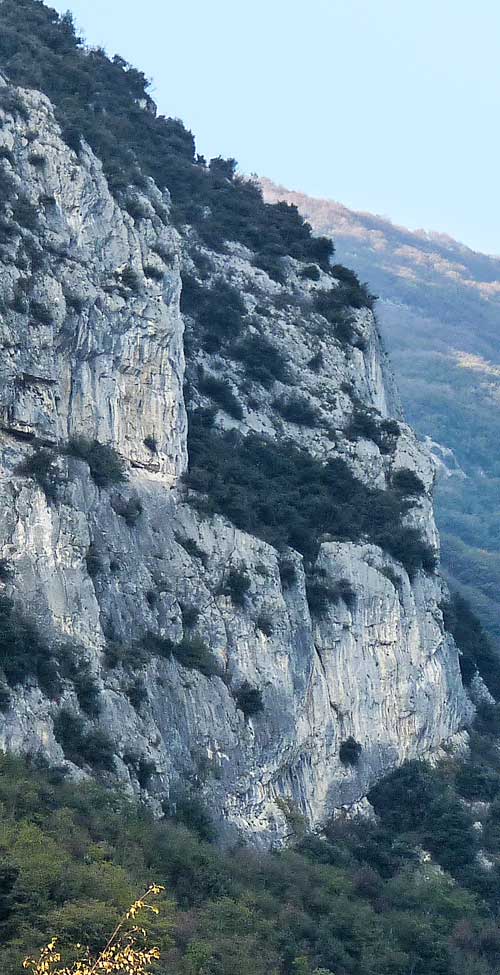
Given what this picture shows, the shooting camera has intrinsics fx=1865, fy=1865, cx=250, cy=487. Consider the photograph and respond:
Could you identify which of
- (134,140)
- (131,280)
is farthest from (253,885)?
(134,140)

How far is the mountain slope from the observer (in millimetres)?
46906

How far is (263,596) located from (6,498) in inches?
404

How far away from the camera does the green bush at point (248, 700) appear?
51.2m

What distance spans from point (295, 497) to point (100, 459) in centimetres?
1054

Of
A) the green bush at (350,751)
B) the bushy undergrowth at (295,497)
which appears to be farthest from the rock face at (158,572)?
the bushy undergrowth at (295,497)

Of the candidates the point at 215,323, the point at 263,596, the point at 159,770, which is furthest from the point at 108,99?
the point at 159,770

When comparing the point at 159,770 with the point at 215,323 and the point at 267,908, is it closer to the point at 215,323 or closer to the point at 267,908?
the point at 267,908

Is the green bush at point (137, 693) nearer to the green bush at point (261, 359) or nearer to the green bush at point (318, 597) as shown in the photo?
the green bush at point (318, 597)

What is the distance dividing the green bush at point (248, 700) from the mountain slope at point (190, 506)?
6cm

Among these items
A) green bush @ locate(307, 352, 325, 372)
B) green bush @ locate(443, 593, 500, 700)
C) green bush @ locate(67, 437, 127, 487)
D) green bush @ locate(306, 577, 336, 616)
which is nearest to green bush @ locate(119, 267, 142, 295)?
green bush @ locate(67, 437, 127, 487)

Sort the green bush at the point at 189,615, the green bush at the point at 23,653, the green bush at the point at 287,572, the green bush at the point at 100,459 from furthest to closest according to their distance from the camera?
the green bush at the point at 287,572 → the green bush at the point at 189,615 → the green bush at the point at 100,459 → the green bush at the point at 23,653

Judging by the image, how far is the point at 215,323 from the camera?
64.2 metres

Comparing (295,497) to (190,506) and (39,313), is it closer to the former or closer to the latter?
(190,506)

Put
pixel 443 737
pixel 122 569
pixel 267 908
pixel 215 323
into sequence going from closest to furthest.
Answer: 1. pixel 267 908
2. pixel 122 569
3. pixel 443 737
4. pixel 215 323
